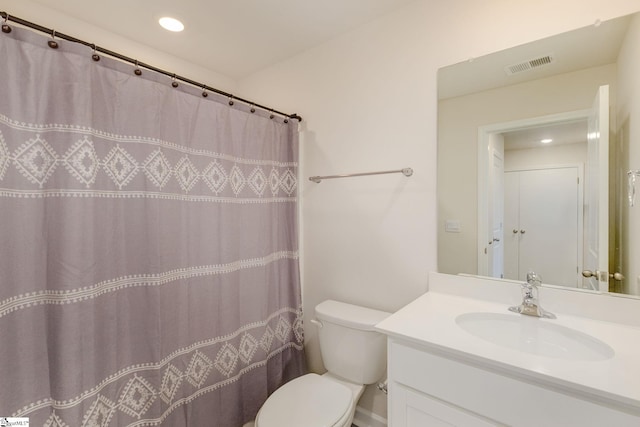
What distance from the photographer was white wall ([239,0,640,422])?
4.14 feet

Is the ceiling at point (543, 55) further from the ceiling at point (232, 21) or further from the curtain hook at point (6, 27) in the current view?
the curtain hook at point (6, 27)

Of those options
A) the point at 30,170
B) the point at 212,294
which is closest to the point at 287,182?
the point at 212,294

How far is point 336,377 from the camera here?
1.55 m

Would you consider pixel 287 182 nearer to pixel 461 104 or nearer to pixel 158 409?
pixel 461 104

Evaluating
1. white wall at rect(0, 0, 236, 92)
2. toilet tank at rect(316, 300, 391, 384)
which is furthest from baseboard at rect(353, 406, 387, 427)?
white wall at rect(0, 0, 236, 92)

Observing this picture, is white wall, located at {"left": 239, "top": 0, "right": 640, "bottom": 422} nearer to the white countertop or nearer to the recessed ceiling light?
the white countertop

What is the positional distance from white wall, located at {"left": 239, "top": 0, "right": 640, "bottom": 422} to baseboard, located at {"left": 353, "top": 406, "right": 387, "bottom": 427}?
54 millimetres

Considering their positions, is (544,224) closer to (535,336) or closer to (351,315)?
(535,336)

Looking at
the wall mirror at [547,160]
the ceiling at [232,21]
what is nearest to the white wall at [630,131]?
the wall mirror at [547,160]

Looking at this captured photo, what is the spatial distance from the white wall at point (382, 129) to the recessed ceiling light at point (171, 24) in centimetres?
69

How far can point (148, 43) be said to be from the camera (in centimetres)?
182

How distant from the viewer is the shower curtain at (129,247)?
93cm

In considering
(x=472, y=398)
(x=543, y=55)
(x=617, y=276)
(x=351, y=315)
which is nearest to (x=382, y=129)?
(x=543, y=55)

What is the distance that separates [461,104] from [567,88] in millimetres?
392
